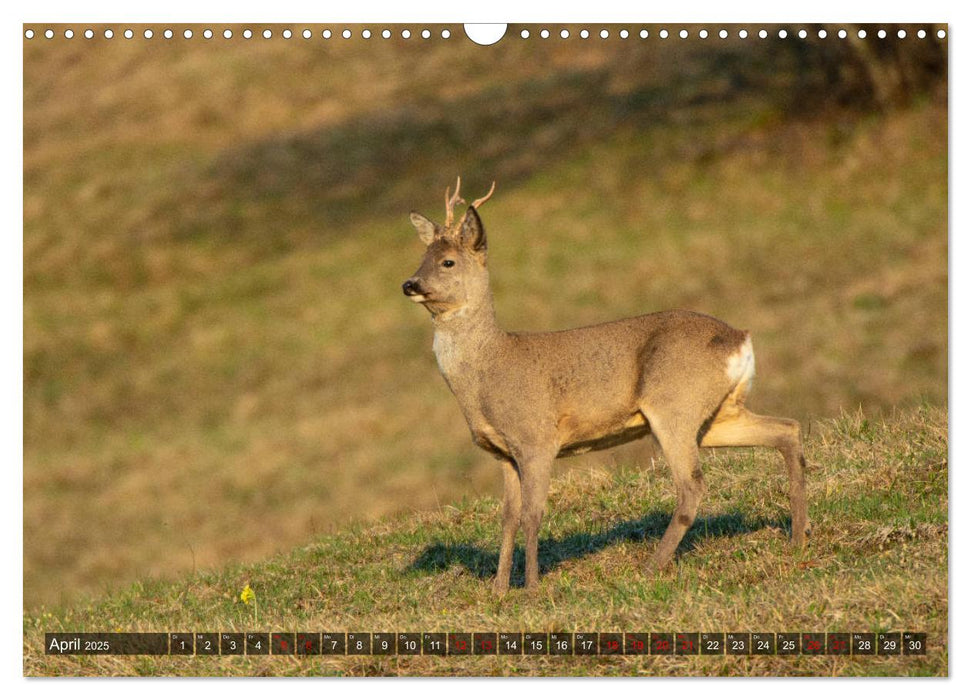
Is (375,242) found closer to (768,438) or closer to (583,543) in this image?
(583,543)

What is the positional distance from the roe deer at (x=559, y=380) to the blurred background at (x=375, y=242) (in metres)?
6.19

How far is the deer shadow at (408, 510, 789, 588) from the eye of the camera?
952 centimetres

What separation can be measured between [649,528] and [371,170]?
16.7 m

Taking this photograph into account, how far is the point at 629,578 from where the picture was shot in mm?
8719

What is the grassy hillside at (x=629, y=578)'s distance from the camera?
7234mm

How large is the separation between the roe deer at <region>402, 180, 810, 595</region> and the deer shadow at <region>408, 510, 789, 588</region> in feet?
3.03

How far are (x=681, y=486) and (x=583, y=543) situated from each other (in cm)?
165

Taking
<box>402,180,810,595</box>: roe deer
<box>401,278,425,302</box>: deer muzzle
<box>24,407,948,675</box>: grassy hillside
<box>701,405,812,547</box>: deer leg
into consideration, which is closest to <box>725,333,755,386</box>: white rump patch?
<box>402,180,810,595</box>: roe deer

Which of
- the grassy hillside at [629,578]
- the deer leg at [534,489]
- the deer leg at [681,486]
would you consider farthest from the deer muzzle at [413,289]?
the grassy hillside at [629,578]

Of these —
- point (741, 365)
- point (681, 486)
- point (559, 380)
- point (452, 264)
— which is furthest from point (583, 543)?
point (452, 264)

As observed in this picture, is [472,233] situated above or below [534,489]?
above

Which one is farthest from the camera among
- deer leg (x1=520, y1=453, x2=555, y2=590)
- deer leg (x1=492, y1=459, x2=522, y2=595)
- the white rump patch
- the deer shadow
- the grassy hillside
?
the deer shadow

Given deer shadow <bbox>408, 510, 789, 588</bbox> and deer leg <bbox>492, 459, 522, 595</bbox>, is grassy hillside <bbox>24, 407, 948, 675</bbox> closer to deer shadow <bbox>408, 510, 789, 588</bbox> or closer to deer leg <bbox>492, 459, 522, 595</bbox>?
deer shadow <bbox>408, 510, 789, 588</bbox>

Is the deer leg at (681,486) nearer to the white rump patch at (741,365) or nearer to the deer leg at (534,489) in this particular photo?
the white rump patch at (741,365)
